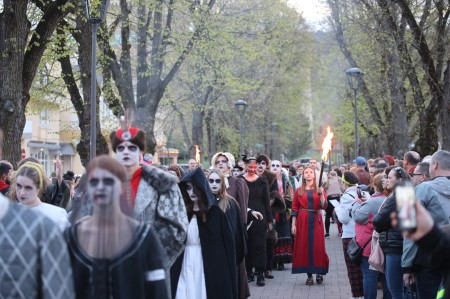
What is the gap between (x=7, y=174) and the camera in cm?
1055

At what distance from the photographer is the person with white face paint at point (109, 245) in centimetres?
450

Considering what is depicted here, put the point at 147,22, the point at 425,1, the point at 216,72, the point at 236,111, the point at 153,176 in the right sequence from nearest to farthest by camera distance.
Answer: the point at 153,176 < the point at 425,1 < the point at 147,22 < the point at 216,72 < the point at 236,111

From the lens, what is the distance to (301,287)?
543 inches

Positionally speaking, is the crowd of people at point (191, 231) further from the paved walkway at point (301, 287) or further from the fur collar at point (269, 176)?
the paved walkway at point (301, 287)

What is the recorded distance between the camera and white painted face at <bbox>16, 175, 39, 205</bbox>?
719 centimetres

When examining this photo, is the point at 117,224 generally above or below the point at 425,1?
below

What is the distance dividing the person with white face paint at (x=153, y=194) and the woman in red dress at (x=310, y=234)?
25.1ft

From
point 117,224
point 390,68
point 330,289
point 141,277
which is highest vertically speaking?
point 390,68

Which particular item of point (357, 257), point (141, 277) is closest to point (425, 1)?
point (357, 257)

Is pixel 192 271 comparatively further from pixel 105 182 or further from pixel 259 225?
pixel 259 225

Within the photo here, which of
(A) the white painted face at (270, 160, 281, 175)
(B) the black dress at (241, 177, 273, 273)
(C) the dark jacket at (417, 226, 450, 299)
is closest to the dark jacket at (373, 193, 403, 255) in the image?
(C) the dark jacket at (417, 226, 450, 299)

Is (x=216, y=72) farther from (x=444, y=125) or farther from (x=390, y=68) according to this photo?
(x=444, y=125)

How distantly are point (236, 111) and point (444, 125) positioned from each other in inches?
1313

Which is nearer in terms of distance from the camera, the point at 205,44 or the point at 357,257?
the point at 357,257
